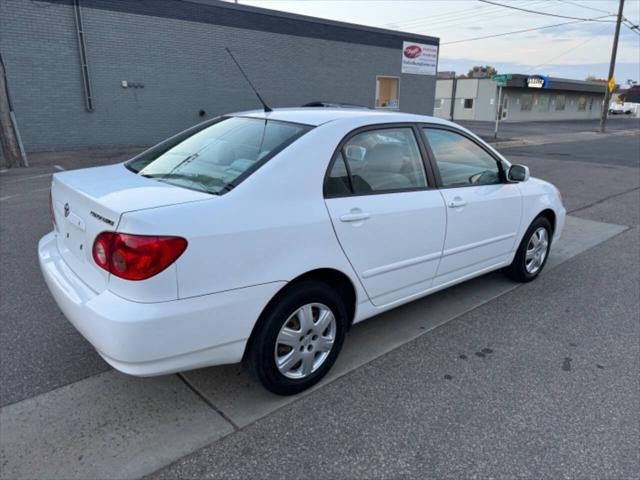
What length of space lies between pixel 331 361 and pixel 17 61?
14223 mm

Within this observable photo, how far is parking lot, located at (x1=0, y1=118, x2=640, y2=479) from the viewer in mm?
2371

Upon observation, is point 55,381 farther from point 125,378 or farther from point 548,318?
point 548,318

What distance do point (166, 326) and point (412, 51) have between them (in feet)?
75.6

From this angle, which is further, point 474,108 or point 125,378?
point 474,108

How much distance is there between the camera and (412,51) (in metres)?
22.8

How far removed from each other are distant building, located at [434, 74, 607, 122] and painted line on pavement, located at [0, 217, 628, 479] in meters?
41.0

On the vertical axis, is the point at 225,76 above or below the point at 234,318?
above

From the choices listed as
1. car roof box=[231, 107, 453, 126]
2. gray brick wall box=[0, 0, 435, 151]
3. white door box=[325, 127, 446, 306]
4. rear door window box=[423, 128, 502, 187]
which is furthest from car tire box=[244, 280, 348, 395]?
gray brick wall box=[0, 0, 435, 151]

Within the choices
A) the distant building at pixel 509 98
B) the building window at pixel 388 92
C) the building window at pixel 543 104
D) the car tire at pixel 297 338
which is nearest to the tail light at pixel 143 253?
the car tire at pixel 297 338

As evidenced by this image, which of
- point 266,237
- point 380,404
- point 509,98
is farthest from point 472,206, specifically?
point 509,98

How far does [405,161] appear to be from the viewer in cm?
343

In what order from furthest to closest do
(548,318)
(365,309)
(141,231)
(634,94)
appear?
(634,94), (548,318), (365,309), (141,231)

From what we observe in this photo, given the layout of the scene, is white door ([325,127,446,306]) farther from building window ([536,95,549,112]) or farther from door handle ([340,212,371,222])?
building window ([536,95,549,112])

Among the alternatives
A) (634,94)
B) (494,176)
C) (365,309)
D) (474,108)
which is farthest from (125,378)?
(634,94)
